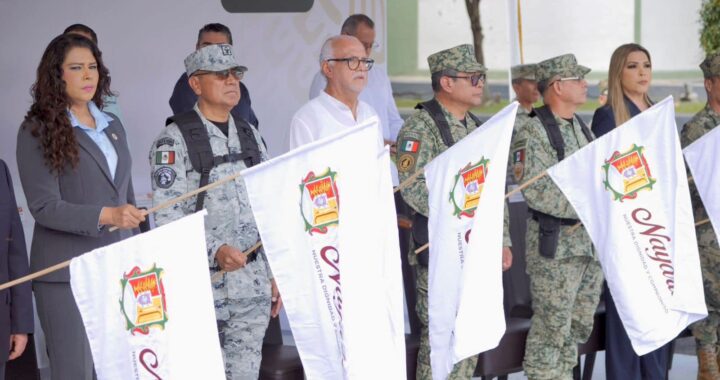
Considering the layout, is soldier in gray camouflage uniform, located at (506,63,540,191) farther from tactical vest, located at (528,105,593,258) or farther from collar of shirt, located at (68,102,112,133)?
collar of shirt, located at (68,102,112,133)

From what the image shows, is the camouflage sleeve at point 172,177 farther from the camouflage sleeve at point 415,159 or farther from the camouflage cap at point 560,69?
the camouflage cap at point 560,69

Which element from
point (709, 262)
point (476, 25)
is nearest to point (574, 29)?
point (476, 25)

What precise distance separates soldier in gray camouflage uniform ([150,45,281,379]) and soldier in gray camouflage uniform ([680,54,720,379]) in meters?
2.70

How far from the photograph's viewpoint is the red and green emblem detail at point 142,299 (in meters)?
3.90

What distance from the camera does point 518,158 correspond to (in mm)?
5691

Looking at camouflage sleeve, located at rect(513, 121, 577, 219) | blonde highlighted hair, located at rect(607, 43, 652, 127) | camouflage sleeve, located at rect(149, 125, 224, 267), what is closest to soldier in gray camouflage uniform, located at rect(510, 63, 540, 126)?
blonde highlighted hair, located at rect(607, 43, 652, 127)

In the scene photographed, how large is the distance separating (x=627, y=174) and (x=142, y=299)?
2.57 m

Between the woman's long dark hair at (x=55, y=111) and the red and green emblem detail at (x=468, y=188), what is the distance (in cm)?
158

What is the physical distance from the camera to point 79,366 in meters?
4.27

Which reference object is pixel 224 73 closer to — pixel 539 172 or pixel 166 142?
pixel 166 142

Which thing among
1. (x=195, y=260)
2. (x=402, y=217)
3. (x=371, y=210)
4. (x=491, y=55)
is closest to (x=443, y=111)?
(x=402, y=217)

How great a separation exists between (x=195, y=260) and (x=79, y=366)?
2.19ft

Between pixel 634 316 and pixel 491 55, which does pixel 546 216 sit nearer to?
pixel 634 316

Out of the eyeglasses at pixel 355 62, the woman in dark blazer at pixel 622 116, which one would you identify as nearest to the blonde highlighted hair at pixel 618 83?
the woman in dark blazer at pixel 622 116
